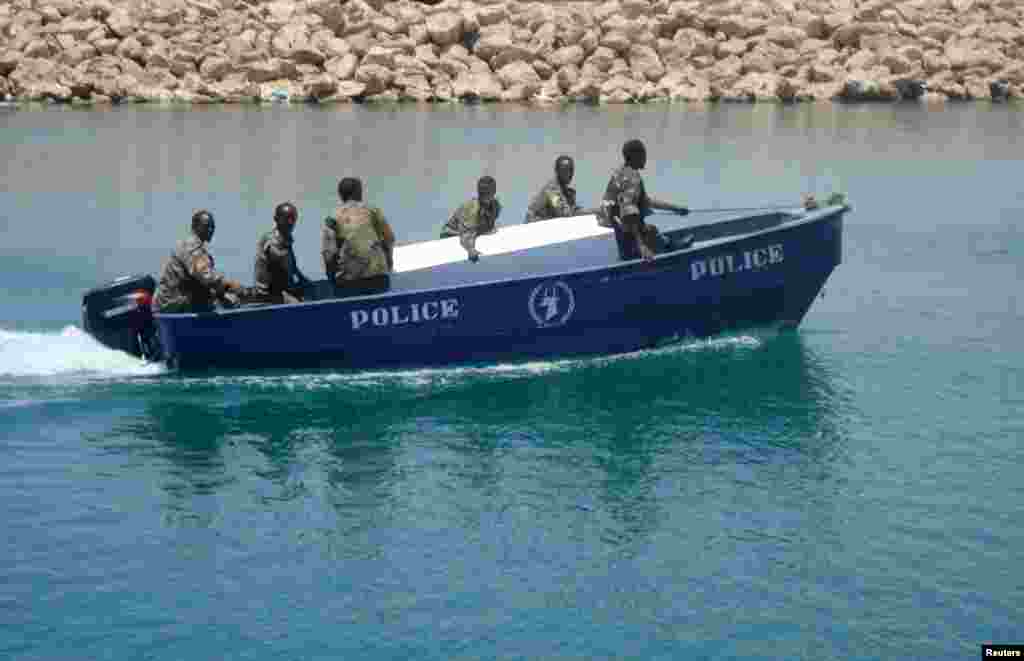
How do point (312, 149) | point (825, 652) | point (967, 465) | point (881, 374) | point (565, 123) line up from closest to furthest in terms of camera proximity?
point (825, 652) → point (967, 465) → point (881, 374) → point (312, 149) → point (565, 123)

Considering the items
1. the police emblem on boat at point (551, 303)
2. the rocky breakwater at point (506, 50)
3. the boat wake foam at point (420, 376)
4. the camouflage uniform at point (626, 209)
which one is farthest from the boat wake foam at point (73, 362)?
the rocky breakwater at point (506, 50)

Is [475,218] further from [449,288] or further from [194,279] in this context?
[194,279]

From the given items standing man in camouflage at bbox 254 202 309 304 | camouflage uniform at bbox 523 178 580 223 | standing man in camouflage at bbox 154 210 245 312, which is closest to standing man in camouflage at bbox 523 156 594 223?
camouflage uniform at bbox 523 178 580 223

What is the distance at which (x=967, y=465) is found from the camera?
17516 mm

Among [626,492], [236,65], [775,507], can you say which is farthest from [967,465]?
[236,65]

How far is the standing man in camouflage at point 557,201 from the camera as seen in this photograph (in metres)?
22.2

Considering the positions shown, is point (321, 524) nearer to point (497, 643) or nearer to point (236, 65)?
point (497, 643)

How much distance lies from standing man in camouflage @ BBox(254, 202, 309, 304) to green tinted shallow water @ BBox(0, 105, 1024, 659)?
3.19 ft

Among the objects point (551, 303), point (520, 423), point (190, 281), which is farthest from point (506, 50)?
point (520, 423)

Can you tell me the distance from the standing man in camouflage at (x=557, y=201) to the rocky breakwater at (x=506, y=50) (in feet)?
112

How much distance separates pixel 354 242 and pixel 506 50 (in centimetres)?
3851

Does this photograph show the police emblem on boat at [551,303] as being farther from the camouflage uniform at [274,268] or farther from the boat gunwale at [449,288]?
the camouflage uniform at [274,268]

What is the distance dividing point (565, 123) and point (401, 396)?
30396 mm

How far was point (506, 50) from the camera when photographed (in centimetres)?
5766
